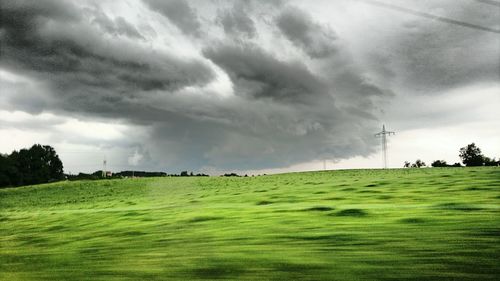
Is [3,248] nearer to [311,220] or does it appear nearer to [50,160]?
[311,220]

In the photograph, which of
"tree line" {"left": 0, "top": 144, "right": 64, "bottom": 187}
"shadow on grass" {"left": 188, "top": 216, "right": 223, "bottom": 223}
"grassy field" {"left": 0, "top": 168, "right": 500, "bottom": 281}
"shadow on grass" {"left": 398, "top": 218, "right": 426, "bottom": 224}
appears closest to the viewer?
"grassy field" {"left": 0, "top": 168, "right": 500, "bottom": 281}

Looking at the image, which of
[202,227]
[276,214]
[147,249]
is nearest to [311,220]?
[276,214]

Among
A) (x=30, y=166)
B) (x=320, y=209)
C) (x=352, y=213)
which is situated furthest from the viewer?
(x=30, y=166)

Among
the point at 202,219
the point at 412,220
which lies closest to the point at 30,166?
the point at 202,219

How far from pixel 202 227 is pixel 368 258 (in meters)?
4.69

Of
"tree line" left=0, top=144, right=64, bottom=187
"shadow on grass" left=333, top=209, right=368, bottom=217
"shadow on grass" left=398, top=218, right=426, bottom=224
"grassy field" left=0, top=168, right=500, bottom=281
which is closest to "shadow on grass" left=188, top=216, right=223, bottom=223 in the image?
"grassy field" left=0, top=168, right=500, bottom=281

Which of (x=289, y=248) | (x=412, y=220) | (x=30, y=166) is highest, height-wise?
(x=30, y=166)

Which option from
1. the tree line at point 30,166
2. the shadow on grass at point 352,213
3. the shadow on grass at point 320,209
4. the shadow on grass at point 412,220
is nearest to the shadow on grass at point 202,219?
the shadow on grass at point 320,209

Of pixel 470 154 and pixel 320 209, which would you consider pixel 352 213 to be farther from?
pixel 470 154

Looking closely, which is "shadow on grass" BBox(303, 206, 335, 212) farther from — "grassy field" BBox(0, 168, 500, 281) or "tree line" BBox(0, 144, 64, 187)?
"tree line" BBox(0, 144, 64, 187)

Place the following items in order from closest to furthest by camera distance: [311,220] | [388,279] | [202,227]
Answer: [388,279] < [311,220] < [202,227]

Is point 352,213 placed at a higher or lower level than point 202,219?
higher

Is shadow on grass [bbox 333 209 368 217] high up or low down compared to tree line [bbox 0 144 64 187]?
down

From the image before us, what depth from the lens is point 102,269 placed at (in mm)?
6121
